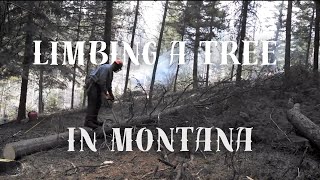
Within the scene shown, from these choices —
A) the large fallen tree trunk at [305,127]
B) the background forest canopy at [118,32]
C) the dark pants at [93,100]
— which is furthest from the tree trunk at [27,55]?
the large fallen tree trunk at [305,127]

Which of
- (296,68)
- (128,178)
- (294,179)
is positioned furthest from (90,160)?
(296,68)

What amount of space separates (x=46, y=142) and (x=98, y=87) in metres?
1.64

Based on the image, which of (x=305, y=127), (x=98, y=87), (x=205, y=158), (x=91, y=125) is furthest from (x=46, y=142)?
(x=305, y=127)

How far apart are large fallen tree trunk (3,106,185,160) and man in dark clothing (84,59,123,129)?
357 millimetres

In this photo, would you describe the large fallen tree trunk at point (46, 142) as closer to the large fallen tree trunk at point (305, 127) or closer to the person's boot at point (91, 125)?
the person's boot at point (91, 125)

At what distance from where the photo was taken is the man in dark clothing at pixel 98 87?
7.78 m

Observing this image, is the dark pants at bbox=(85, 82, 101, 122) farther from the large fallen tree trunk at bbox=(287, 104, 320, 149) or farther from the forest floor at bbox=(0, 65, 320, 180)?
Result: the large fallen tree trunk at bbox=(287, 104, 320, 149)

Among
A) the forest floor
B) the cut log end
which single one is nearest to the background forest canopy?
the forest floor

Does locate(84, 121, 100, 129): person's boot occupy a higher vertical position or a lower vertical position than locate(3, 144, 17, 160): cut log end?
higher

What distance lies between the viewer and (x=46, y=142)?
7.39 meters

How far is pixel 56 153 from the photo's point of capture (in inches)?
286

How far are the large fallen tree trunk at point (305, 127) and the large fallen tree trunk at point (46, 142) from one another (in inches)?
106

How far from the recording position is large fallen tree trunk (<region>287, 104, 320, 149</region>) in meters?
6.69

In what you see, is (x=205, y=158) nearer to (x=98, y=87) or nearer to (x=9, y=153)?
(x=98, y=87)
